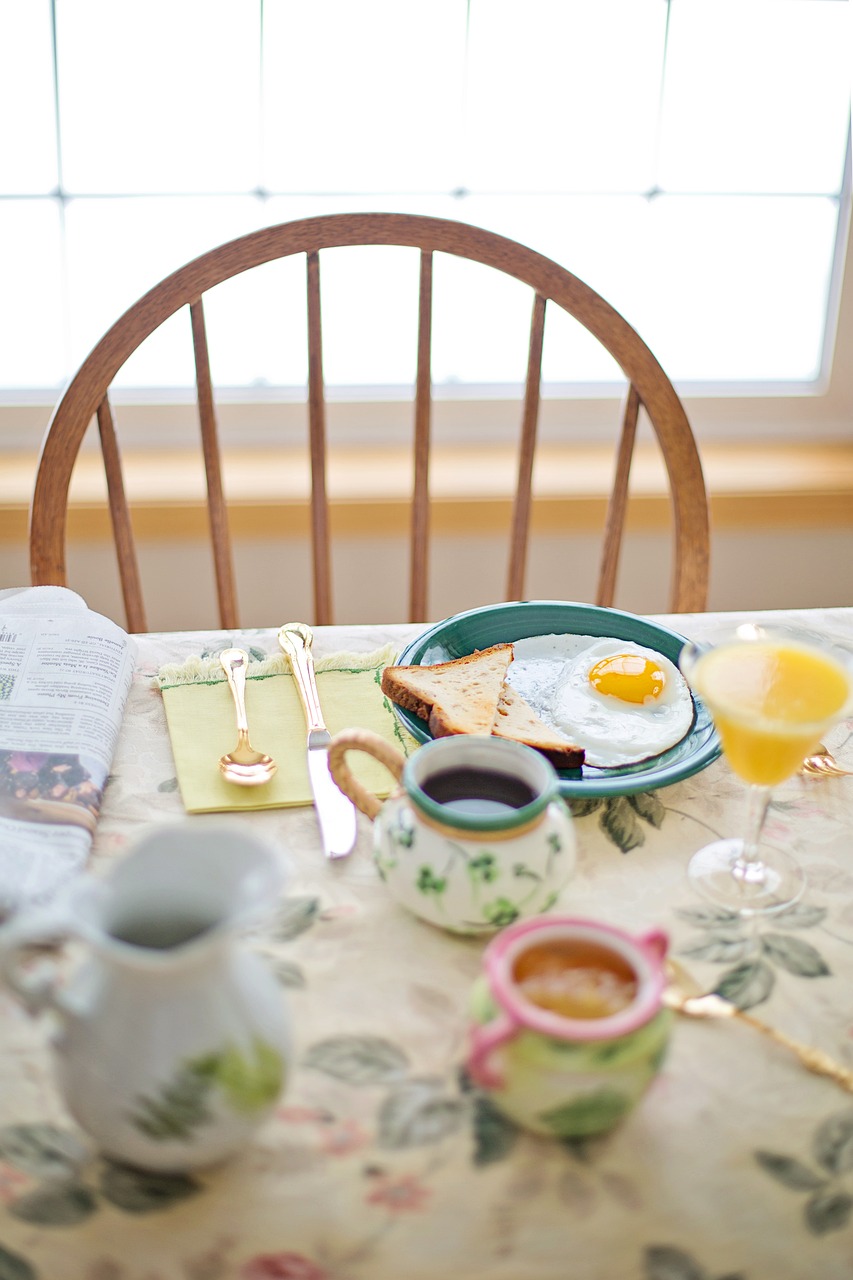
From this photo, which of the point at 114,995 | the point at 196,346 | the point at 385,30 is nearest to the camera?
the point at 114,995

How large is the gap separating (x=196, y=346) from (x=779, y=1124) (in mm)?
874

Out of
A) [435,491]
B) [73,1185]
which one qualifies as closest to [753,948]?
[73,1185]

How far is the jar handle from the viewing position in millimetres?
491

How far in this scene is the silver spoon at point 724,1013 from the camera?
0.58 meters

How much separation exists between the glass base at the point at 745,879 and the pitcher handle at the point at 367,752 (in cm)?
21

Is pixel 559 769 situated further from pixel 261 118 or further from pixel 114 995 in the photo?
pixel 261 118

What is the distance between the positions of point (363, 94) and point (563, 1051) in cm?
149

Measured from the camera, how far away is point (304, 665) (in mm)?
940

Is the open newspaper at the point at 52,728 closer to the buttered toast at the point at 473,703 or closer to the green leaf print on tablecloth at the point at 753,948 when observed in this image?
the buttered toast at the point at 473,703

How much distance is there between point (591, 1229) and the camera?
0.50m

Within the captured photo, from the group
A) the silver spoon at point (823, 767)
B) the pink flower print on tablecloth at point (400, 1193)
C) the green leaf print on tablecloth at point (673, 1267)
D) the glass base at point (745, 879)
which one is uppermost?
the silver spoon at point (823, 767)

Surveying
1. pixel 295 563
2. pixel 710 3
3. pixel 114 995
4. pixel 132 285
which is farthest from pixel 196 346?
pixel 710 3

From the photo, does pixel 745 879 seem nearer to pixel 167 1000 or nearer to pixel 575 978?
pixel 575 978

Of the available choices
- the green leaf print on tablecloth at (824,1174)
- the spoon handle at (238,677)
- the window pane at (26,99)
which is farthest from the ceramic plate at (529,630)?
the window pane at (26,99)
